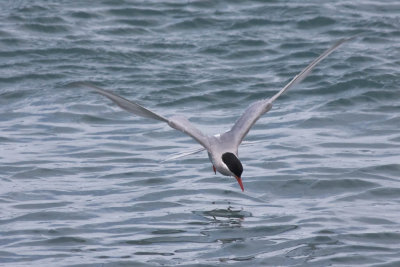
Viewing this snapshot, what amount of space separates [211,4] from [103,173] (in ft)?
25.2

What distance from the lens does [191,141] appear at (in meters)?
10.8

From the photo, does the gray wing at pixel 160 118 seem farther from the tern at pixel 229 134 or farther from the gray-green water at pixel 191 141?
the gray-green water at pixel 191 141

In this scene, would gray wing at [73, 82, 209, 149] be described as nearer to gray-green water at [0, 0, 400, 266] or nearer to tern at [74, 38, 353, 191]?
tern at [74, 38, 353, 191]

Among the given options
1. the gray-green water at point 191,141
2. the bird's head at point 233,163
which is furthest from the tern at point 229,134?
the gray-green water at point 191,141

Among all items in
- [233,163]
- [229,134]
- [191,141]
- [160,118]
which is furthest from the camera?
[191,141]

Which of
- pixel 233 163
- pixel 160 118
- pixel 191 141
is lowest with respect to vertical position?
pixel 191 141

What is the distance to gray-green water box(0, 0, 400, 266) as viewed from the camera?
7.50 meters

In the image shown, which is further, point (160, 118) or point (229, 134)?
point (229, 134)

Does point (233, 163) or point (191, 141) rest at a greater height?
point (233, 163)

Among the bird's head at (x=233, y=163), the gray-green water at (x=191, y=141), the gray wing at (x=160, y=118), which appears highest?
the gray wing at (x=160, y=118)

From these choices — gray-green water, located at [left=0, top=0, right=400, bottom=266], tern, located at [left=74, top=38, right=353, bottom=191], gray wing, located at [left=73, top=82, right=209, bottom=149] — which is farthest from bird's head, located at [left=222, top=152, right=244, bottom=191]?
gray-green water, located at [left=0, top=0, right=400, bottom=266]

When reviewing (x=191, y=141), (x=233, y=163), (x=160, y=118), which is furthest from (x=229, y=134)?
(x=191, y=141)

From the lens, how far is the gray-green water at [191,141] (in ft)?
24.6

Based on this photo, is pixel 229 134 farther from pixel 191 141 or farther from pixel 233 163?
pixel 191 141
